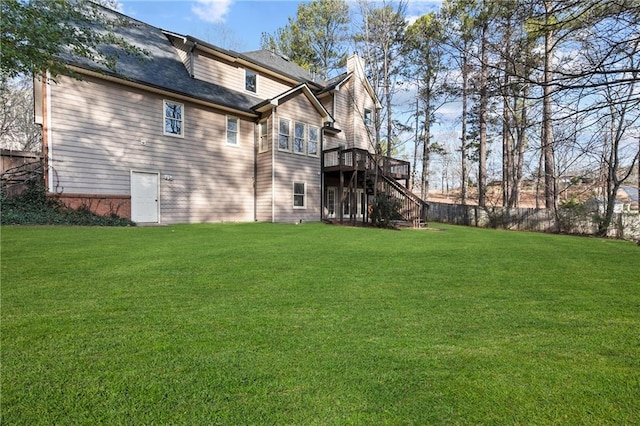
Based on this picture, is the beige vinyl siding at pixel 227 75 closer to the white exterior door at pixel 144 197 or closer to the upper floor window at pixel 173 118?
the upper floor window at pixel 173 118

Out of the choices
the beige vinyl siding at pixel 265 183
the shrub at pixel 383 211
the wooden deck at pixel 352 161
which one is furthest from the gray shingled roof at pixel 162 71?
the shrub at pixel 383 211

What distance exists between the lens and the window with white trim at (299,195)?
14542 millimetres

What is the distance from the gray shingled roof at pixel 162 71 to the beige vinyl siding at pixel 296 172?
190cm

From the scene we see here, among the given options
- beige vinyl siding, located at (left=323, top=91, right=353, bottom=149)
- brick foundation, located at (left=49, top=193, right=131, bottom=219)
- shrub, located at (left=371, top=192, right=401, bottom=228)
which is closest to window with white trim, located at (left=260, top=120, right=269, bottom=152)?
beige vinyl siding, located at (left=323, top=91, right=353, bottom=149)

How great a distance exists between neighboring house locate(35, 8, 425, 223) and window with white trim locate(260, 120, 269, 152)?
0.05m

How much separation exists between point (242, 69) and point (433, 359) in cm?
1554

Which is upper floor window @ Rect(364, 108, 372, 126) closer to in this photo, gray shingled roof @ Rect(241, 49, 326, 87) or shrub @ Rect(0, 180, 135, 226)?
gray shingled roof @ Rect(241, 49, 326, 87)

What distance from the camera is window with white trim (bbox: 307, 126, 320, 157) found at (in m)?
15.2

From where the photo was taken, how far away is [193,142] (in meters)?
12.3

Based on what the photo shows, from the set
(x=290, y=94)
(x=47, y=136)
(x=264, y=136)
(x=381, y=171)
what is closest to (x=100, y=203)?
(x=47, y=136)

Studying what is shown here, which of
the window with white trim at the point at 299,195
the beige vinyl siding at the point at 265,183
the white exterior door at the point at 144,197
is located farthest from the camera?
the window with white trim at the point at 299,195

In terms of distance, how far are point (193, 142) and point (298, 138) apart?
4766mm

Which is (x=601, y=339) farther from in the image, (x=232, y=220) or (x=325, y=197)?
(x=325, y=197)

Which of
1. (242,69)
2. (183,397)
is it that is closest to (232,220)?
(242,69)
